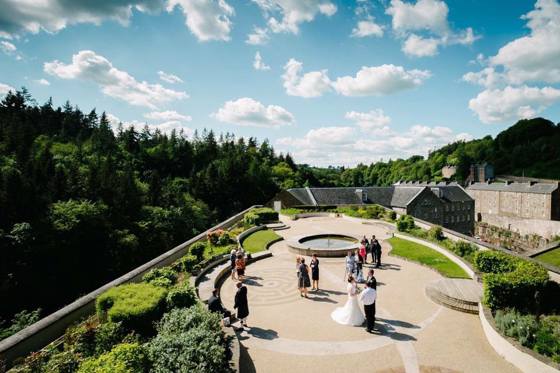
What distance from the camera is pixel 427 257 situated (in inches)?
798

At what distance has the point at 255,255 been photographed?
846 inches

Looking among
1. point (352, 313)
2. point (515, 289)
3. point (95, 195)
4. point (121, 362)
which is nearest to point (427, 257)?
point (515, 289)

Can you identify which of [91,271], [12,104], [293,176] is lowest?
[91,271]

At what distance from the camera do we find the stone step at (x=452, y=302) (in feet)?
40.3

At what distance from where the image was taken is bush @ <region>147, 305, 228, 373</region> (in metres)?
6.82

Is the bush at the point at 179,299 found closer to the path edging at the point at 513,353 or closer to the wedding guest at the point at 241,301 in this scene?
the wedding guest at the point at 241,301

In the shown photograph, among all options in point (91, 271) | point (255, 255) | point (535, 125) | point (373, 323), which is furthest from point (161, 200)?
point (535, 125)

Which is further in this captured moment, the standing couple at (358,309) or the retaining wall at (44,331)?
the standing couple at (358,309)

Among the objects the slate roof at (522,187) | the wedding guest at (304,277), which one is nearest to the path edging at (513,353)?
the wedding guest at (304,277)

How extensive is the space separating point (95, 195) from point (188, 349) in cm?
5017

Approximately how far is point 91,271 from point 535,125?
168 metres

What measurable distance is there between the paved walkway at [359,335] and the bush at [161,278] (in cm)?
263

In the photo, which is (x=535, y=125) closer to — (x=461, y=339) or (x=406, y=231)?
(x=406, y=231)

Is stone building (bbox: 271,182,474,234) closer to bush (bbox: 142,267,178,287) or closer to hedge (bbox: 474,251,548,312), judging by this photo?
bush (bbox: 142,267,178,287)
